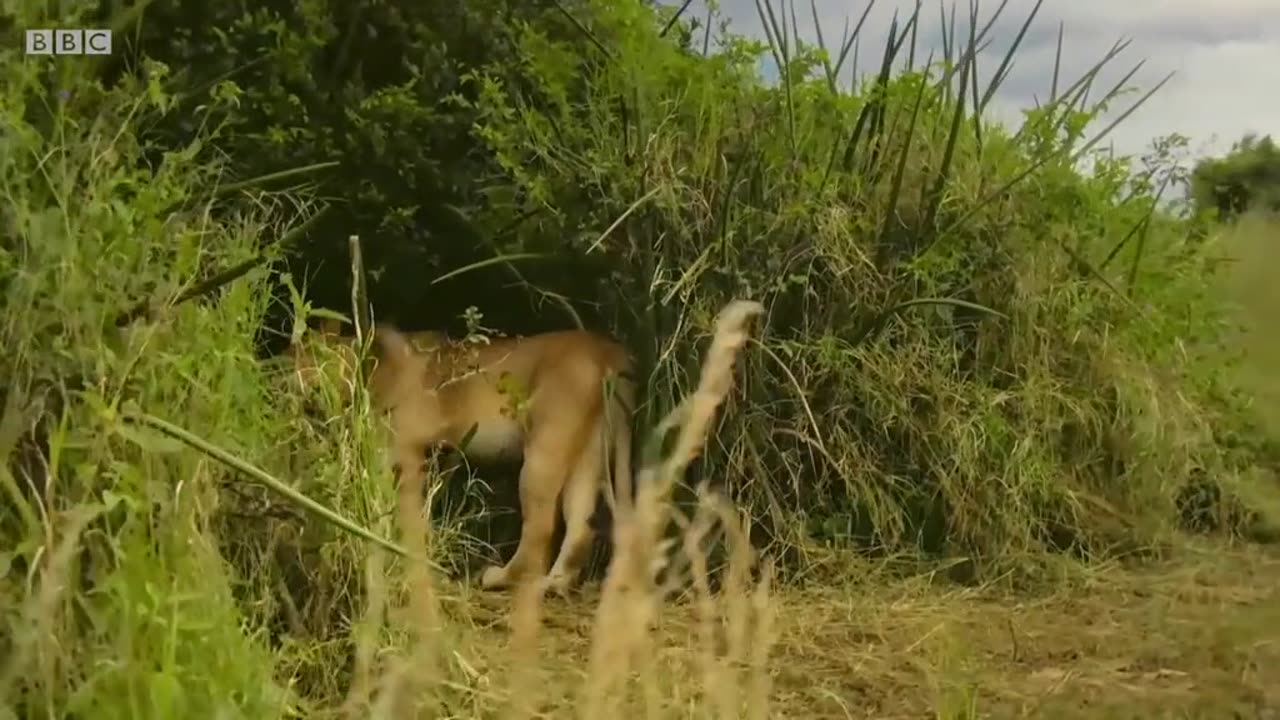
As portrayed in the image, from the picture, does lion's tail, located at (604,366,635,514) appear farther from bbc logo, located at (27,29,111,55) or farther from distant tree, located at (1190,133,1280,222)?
distant tree, located at (1190,133,1280,222)

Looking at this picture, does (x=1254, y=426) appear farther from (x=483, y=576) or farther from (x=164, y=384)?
(x=164, y=384)

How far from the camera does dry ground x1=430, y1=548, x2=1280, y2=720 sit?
257cm

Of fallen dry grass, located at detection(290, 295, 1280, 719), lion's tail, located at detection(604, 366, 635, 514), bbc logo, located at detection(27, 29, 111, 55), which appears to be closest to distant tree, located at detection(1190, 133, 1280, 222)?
fallen dry grass, located at detection(290, 295, 1280, 719)

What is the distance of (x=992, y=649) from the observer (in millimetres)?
2938

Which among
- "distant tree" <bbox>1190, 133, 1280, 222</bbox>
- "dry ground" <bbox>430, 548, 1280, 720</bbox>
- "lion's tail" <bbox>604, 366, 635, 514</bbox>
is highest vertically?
"distant tree" <bbox>1190, 133, 1280, 222</bbox>

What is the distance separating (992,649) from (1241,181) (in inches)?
116

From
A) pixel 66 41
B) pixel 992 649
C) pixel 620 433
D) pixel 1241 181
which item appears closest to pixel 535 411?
pixel 620 433

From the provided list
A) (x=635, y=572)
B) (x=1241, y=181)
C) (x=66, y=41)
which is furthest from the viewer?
(x=1241, y=181)

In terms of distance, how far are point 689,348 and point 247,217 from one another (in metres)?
1.08

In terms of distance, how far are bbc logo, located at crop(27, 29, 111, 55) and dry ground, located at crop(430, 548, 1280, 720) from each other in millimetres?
1195

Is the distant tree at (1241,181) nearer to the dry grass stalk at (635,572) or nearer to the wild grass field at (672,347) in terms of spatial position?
the wild grass field at (672,347)

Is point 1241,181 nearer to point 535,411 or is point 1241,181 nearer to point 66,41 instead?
point 535,411

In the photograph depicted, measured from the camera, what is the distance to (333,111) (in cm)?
341

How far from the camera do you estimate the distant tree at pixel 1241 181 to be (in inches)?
195
